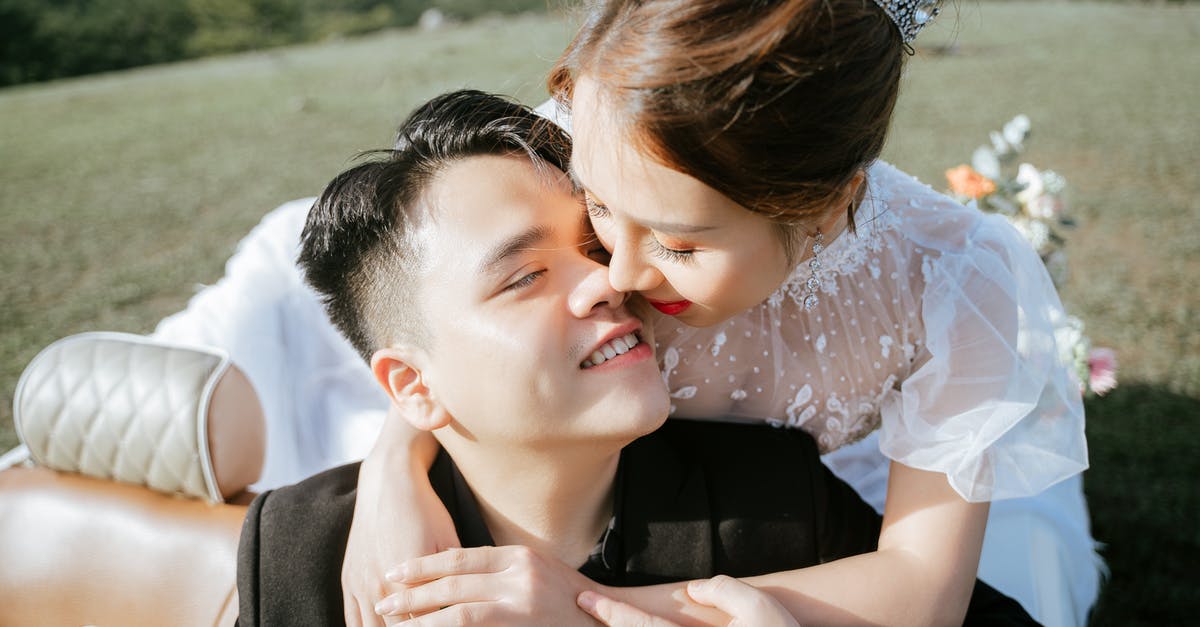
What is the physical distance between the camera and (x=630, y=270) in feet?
6.09

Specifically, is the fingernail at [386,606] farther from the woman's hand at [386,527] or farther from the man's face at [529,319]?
the man's face at [529,319]

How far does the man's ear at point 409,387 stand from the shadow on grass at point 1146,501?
9.35 feet

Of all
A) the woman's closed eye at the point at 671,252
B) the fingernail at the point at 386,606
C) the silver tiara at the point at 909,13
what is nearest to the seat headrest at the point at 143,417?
the fingernail at the point at 386,606

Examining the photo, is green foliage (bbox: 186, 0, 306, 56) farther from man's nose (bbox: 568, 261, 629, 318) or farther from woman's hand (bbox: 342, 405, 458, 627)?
man's nose (bbox: 568, 261, 629, 318)

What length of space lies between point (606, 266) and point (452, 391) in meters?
0.48

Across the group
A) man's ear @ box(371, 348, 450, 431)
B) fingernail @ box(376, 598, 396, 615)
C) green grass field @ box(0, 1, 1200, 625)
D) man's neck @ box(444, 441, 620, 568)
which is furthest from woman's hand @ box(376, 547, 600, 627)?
green grass field @ box(0, 1, 1200, 625)

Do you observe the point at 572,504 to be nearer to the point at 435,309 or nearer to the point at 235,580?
the point at 435,309

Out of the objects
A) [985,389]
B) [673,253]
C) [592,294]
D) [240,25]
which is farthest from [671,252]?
[240,25]

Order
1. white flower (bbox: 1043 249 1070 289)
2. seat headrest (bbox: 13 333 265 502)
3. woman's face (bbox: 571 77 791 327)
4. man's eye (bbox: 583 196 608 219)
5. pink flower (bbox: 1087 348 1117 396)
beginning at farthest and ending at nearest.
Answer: white flower (bbox: 1043 249 1070 289)
pink flower (bbox: 1087 348 1117 396)
seat headrest (bbox: 13 333 265 502)
man's eye (bbox: 583 196 608 219)
woman's face (bbox: 571 77 791 327)

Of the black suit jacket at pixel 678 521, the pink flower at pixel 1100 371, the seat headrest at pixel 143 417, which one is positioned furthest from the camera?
the pink flower at pixel 1100 371

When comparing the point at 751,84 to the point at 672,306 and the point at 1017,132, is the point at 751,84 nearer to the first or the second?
the point at 672,306

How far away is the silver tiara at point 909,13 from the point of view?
5.59 ft

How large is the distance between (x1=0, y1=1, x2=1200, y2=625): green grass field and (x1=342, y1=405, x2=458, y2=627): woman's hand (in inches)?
42.0

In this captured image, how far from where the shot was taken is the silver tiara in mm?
1705
